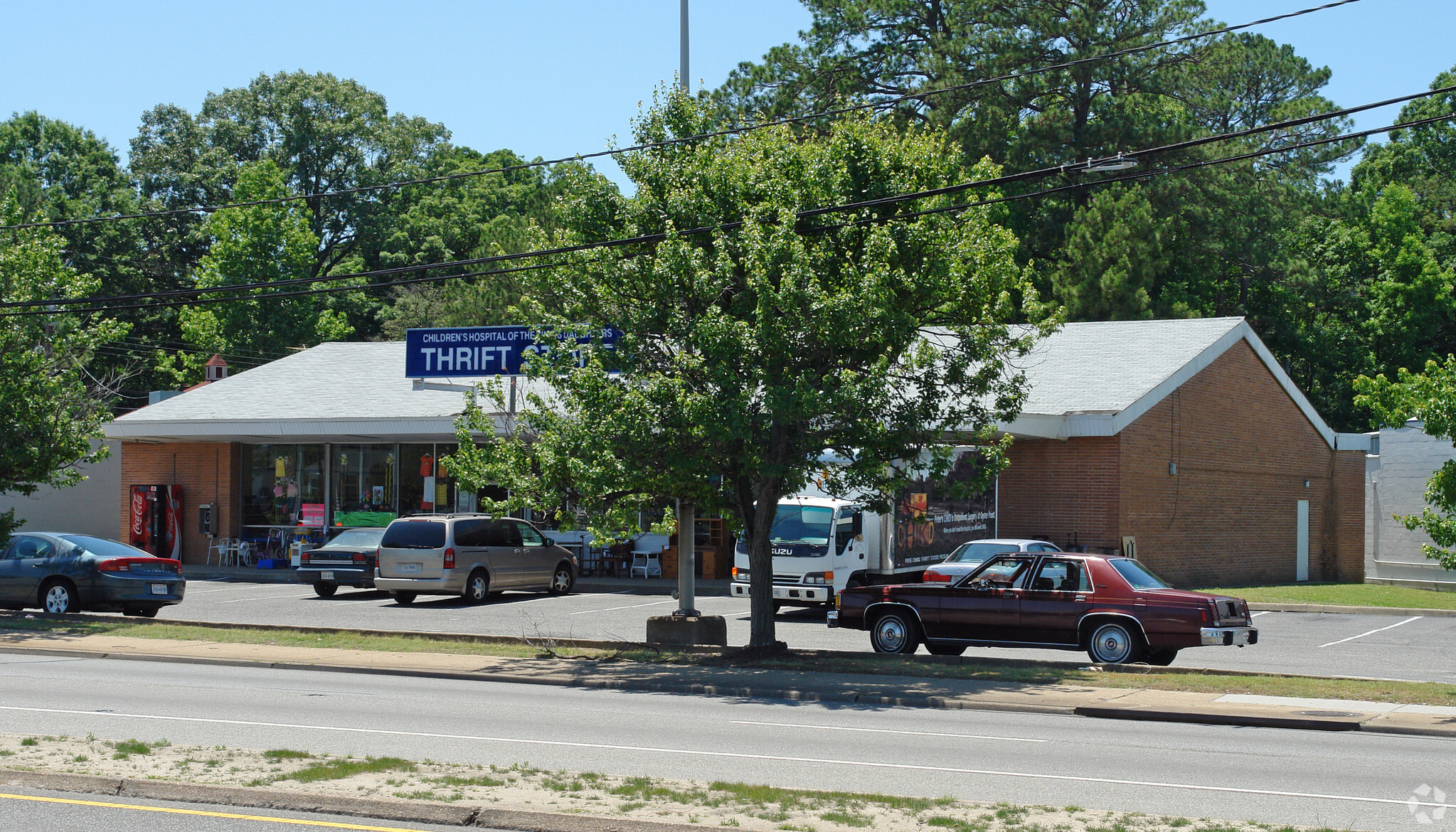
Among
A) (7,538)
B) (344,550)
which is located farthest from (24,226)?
(344,550)

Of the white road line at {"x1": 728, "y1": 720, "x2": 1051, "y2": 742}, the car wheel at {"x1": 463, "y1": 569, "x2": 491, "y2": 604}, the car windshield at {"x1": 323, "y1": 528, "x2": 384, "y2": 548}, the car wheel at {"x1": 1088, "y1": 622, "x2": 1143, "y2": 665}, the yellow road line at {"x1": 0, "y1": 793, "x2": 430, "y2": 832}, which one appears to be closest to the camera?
the yellow road line at {"x1": 0, "y1": 793, "x2": 430, "y2": 832}

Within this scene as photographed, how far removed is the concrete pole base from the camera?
18906mm

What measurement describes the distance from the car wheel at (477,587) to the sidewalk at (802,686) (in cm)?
728

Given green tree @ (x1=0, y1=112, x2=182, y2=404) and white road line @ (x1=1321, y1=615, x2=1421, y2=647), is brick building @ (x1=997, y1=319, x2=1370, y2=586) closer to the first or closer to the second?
white road line @ (x1=1321, y1=615, x2=1421, y2=647)

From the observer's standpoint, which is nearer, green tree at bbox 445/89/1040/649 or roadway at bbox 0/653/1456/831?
roadway at bbox 0/653/1456/831

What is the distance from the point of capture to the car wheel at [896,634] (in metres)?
18.1

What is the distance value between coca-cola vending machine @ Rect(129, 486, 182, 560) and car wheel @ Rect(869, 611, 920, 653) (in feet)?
83.6

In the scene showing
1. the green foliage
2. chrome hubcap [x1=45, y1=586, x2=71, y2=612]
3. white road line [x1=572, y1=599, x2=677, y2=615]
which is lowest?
white road line [x1=572, y1=599, x2=677, y2=615]

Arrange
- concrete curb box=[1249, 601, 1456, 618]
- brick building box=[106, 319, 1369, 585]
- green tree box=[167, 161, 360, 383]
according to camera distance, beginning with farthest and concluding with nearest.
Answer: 1. green tree box=[167, 161, 360, 383]
2. brick building box=[106, 319, 1369, 585]
3. concrete curb box=[1249, 601, 1456, 618]

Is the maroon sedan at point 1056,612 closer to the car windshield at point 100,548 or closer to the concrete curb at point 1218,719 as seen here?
the concrete curb at point 1218,719

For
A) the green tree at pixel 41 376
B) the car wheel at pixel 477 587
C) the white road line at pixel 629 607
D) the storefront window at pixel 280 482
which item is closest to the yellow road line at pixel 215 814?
the white road line at pixel 629 607

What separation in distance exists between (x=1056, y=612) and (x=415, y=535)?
539 inches

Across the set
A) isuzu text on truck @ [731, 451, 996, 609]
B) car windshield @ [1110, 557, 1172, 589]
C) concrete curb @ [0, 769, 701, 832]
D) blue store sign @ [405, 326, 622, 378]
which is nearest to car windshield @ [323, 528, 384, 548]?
blue store sign @ [405, 326, 622, 378]

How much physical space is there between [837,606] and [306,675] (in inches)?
284
